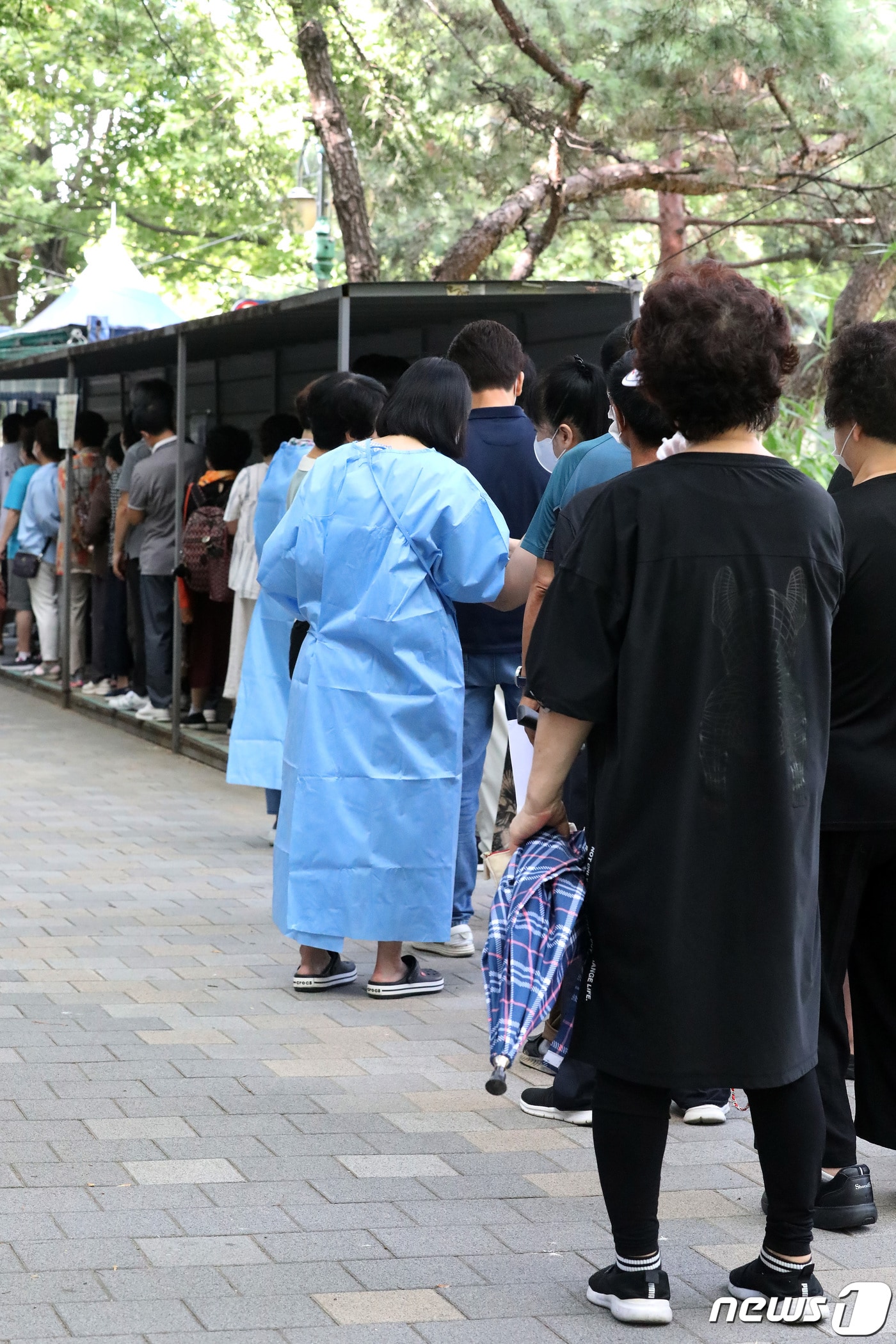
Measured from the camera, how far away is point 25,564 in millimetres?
12977

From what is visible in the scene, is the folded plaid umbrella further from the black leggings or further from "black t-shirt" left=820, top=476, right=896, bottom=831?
"black t-shirt" left=820, top=476, right=896, bottom=831

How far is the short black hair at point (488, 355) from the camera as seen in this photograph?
216 inches

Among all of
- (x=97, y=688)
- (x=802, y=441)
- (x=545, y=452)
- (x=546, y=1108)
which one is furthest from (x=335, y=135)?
(x=546, y=1108)

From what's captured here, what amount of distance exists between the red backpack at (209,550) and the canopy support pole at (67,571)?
2557 millimetres

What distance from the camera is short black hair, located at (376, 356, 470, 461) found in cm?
496

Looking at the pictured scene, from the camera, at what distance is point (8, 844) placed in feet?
24.3

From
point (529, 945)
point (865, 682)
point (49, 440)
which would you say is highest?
point (49, 440)

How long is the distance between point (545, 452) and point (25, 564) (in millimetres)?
7854

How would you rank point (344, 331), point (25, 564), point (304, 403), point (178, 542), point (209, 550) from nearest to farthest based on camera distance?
point (304, 403) < point (344, 331) < point (209, 550) < point (178, 542) < point (25, 564)

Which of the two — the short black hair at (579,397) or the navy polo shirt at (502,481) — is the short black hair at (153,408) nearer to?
the navy polo shirt at (502,481)

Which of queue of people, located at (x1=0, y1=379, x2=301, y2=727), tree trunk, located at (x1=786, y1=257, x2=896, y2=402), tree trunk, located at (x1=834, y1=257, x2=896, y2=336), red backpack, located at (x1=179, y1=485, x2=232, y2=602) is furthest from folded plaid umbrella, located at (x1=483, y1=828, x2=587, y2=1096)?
tree trunk, located at (x1=834, y1=257, x2=896, y2=336)

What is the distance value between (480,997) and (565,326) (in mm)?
3795

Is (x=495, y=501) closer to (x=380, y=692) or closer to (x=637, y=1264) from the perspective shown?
(x=380, y=692)

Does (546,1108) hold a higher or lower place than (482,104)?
lower
